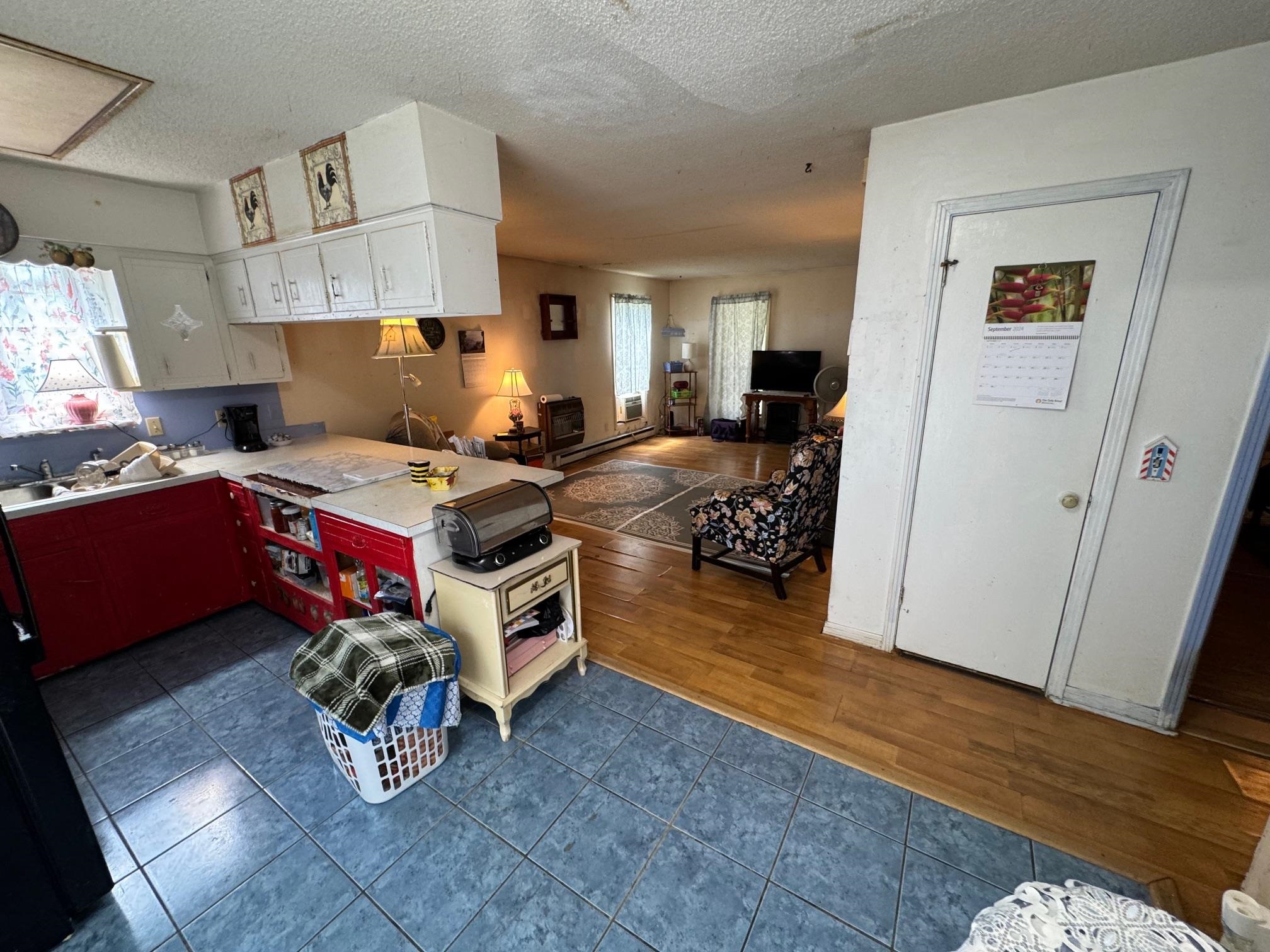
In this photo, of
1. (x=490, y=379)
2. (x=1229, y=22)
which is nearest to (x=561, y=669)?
(x=1229, y=22)

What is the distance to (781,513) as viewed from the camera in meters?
2.88

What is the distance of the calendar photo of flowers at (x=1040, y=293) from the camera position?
183cm

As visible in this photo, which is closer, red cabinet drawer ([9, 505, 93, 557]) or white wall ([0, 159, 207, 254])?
red cabinet drawer ([9, 505, 93, 557])

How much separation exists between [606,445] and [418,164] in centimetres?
518

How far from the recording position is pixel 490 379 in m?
5.20

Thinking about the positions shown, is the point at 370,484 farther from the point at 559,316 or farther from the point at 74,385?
the point at 559,316

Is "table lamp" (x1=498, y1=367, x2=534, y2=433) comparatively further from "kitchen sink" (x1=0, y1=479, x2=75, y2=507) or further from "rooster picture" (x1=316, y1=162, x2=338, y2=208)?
"kitchen sink" (x1=0, y1=479, x2=75, y2=507)

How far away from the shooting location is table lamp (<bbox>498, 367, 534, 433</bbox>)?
5.16 m

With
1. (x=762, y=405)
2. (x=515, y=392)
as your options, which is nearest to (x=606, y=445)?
(x=515, y=392)

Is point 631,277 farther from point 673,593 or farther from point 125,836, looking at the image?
point 125,836

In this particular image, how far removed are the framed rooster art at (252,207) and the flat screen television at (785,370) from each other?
593 cm

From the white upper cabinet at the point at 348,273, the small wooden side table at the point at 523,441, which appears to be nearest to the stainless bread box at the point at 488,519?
the white upper cabinet at the point at 348,273

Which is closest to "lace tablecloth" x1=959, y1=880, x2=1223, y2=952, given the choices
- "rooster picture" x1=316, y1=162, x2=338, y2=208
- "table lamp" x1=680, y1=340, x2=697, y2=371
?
"rooster picture" x1=316, y1=162, x2=338, y2=208

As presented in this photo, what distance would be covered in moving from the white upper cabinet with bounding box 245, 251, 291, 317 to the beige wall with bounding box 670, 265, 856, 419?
19.6 ft
